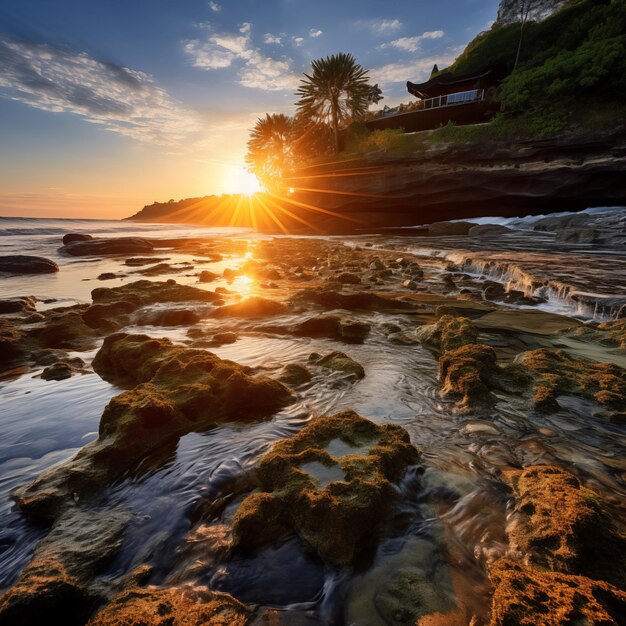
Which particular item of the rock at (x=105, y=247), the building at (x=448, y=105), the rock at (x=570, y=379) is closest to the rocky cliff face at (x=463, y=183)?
the building at (x=448, y=105)

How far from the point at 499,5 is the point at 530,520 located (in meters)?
82.4

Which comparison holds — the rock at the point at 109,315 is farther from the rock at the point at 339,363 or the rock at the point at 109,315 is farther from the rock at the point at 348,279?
the rock at the point at 348,279

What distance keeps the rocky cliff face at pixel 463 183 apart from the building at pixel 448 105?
19.2 feet

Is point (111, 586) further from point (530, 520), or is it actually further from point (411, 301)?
point (411, 301)

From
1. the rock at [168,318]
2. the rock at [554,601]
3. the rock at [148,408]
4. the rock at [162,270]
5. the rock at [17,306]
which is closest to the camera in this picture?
the rock at [554,601]

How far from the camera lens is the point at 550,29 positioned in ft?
98.9

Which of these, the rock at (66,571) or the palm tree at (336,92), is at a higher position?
the palm tree at (336,92)

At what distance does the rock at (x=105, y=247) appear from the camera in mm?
21375

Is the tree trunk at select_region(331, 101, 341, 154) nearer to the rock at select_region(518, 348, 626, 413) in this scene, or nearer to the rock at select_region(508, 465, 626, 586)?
the rock at select_region(518, 348, 626, 413)

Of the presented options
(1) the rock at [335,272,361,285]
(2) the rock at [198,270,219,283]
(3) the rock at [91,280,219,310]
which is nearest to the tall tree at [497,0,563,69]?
(1) the rock at [335,272,361,285]

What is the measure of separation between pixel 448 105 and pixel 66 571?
38.1m

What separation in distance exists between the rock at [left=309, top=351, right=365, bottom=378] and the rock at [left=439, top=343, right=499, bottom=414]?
1.09 metres

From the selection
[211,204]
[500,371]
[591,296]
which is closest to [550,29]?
[591,296]

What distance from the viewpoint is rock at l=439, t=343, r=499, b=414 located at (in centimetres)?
376
